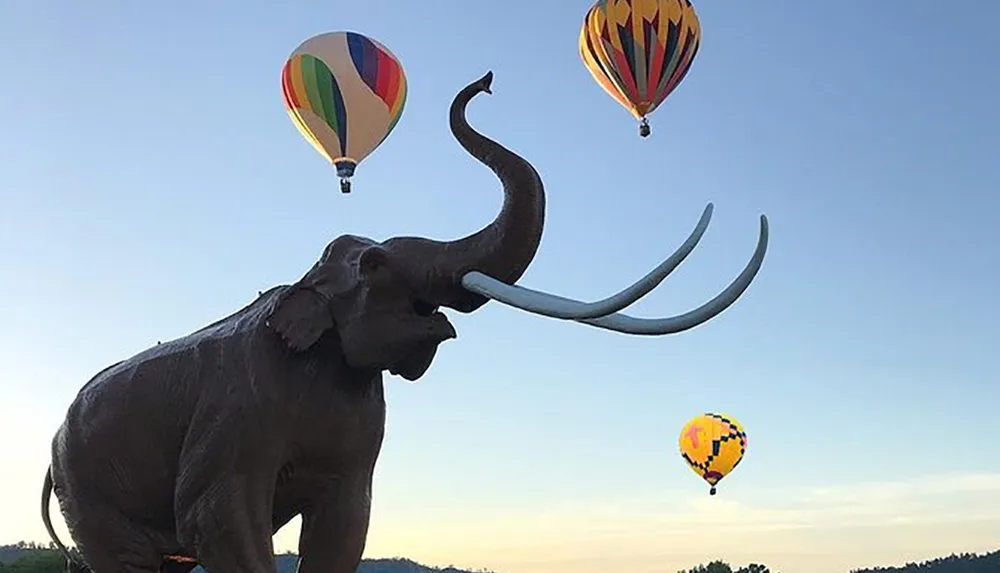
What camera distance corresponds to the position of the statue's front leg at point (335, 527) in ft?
13.4

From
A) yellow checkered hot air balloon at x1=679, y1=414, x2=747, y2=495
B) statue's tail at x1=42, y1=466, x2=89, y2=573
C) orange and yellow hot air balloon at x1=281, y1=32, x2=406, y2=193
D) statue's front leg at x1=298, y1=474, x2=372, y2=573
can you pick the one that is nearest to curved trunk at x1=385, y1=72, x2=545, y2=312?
statue's front leg at x1=298, y1=474, x2=372, y2=573

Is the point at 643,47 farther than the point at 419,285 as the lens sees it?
Yes

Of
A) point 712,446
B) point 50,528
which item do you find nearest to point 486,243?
point 50,528

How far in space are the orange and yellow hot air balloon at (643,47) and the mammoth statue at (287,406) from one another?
1577cm

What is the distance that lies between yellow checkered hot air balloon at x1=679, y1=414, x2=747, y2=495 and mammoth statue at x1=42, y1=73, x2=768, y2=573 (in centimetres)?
2720

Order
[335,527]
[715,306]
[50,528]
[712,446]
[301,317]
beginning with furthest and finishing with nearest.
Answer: [712,446] → [50,528] → [335,527] → [301,317] → [715,306]

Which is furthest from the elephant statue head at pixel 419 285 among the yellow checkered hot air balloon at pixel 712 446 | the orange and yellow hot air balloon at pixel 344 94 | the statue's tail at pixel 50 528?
the yellow checkered hot air balloon at pixel 712 446

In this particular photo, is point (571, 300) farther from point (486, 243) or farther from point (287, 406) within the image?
point (287, 406)

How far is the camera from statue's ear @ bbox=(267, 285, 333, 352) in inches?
154

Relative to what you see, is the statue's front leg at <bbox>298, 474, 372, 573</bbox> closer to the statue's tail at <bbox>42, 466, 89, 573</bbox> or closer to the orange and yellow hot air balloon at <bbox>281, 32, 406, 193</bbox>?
the statue's tail at <bbox>42, 466, 89, 573</bbox>

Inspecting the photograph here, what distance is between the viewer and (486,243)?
3.80 metres

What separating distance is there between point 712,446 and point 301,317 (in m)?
27.9

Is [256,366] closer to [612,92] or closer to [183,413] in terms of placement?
[183,413]

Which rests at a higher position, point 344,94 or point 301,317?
point 344,94
